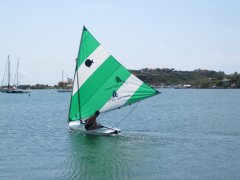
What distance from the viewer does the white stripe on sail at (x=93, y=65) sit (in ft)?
90.8

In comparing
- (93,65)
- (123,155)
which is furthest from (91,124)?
(123,155)

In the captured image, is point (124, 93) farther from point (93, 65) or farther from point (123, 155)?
point (123, 155)

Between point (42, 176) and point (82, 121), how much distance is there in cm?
1115

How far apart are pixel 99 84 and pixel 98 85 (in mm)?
87

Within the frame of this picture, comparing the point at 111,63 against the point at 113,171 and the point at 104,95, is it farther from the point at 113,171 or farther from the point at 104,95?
the point at 113,171

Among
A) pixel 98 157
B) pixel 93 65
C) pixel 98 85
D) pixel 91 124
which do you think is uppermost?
pixel 93 65

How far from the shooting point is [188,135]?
28719mm

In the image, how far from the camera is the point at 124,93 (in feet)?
90.0

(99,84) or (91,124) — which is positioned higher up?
(99,84)

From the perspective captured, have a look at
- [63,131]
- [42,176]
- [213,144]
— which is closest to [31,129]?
[63,131]

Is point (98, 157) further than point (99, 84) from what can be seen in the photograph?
No

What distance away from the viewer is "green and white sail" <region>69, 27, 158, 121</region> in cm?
2745

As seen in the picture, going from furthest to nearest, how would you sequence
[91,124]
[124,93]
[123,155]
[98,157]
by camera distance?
[124,93], [91,124], [123,155], [98,157]

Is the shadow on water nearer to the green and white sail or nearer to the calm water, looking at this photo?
the calm water
